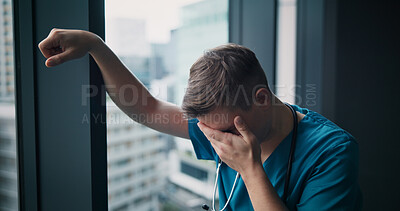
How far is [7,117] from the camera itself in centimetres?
73

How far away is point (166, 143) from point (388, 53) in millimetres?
1337

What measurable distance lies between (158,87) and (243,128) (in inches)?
20.7

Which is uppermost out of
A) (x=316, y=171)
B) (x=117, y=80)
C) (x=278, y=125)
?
(x=117, y=80)

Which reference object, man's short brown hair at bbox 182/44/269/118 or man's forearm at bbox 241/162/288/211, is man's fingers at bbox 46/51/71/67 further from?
man's forearm at bbox 241/162/288/211

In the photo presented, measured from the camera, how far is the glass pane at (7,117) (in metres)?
0.71

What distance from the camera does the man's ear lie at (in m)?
0.73

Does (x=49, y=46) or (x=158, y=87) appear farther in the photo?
(x=158, y=87)

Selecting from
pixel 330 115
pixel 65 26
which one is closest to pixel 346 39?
pixel 330 115

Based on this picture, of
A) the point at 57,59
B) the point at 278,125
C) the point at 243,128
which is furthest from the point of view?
the point at 278,125

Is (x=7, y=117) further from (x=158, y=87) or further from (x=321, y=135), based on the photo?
(x=321, y=135)

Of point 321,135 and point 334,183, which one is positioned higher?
point 321,135

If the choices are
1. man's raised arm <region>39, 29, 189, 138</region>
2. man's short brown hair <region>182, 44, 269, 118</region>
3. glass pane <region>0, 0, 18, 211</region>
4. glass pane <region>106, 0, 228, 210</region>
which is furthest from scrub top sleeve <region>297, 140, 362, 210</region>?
glass pane <region>0, 0, 18, 211</region>

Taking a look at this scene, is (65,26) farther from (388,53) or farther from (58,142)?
(388,53)

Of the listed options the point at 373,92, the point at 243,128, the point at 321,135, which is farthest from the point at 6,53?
the point at 373,92
